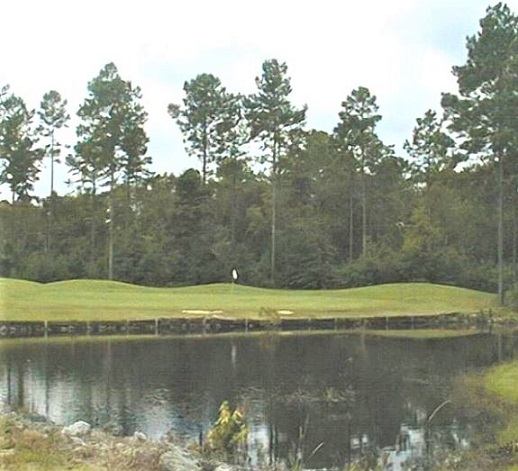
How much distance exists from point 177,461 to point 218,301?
31.5 metres

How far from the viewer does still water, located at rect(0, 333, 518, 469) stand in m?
16.4

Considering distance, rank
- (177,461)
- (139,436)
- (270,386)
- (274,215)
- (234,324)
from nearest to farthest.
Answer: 1. (177,461)
2. (139,436)
3. (270,386)
4. (234,324)
5. (274,215)

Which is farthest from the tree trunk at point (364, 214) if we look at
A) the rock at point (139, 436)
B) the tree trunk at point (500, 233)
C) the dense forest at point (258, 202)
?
the rock at point (139, 436)

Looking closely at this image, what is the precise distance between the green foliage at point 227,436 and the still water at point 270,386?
0.40 meters

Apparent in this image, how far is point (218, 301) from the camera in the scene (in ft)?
141

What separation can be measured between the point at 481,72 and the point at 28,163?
32.2 metres

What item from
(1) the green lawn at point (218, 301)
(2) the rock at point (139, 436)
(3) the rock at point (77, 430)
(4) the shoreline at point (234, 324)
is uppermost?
(1) the green lawn at point (218, 301)

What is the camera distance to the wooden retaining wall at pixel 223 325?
113ft

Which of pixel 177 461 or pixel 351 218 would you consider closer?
pixel 177 461

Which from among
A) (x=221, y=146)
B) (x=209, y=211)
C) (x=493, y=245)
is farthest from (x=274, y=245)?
(x=493, y=245)

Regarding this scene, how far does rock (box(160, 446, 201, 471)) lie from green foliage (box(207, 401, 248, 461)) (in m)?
1.45

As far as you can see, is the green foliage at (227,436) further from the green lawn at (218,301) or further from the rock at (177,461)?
the green lawn at (218,301)

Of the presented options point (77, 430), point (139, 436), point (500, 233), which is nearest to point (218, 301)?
point (500, 233)

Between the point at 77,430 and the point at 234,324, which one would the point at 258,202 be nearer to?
the point at 234,324
